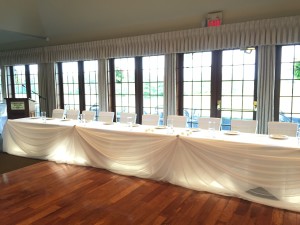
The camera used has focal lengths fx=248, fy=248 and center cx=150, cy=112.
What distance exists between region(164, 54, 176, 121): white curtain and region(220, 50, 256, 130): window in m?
1.08

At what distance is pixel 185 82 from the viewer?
5848 millimetres

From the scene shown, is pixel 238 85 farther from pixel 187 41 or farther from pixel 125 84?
pixel 125 84

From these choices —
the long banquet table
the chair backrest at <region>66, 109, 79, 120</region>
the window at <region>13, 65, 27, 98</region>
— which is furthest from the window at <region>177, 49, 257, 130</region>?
the window at <region>13, 65, 27, 98</region>

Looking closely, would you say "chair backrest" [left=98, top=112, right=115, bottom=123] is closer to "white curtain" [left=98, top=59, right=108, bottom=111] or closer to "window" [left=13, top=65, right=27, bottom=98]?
"white curtain" [left=98, top=59, right=108, bottom=111]

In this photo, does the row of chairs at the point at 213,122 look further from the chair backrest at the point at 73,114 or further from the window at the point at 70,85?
the window at the point at 70,85

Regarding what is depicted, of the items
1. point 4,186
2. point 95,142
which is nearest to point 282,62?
point 95,142

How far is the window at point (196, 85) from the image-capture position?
18.3ft

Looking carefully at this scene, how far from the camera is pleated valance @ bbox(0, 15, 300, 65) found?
4.49 metres

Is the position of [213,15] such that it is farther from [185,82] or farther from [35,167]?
[35,167]

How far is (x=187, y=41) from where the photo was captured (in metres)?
5.37

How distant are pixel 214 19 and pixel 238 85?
144cm

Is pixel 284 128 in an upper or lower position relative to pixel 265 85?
lower

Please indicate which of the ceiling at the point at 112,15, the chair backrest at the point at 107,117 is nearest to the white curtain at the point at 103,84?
the ceiling at the point at 112,15

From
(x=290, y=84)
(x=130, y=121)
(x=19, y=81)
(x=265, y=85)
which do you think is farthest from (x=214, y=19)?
(x=19, y=81)
